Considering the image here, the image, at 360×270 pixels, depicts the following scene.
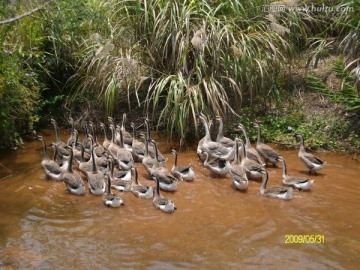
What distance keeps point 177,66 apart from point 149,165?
2.64m

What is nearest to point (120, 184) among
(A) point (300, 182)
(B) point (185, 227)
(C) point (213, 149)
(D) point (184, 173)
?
(D) point (184, 173)

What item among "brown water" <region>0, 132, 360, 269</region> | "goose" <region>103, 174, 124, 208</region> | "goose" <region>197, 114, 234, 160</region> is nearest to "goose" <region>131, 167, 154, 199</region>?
"brown water" <region>0, 132, 360, 269</region>

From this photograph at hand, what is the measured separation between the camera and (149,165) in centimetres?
979

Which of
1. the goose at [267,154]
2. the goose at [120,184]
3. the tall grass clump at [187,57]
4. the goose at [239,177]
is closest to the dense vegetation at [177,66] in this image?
the tall grass clump at [187,57]

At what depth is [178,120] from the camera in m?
10.7

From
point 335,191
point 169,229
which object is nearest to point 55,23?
point 169,229

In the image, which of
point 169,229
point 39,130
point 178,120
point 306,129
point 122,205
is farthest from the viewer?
point 39,130

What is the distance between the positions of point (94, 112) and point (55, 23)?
440cm

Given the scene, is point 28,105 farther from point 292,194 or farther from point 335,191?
point 335,191

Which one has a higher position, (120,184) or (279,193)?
(279,193)

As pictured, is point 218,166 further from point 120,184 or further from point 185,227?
point 185,227
